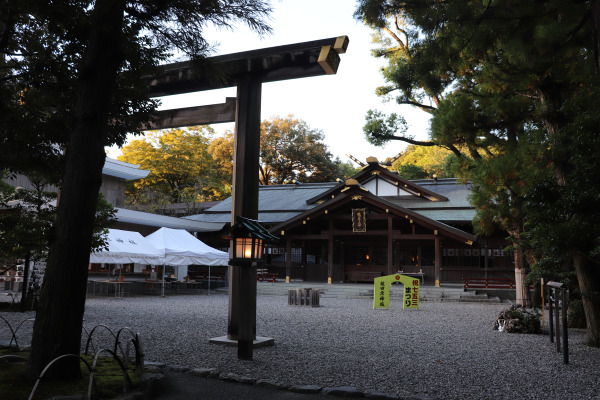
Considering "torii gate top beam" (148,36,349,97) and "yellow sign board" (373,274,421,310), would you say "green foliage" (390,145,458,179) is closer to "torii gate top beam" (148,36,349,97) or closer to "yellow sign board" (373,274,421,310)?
"yellow sign board" (373,274,421,310)

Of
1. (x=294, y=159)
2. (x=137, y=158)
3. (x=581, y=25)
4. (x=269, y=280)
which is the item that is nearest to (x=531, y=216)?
(x=581, y=25)

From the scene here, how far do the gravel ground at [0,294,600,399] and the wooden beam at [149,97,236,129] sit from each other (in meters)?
3.87

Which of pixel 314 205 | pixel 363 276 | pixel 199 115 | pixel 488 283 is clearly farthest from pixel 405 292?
pixel 314 205

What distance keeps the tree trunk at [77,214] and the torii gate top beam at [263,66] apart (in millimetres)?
1451

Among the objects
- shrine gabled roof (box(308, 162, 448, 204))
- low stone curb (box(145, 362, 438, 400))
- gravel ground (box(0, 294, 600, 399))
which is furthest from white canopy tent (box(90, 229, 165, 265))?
low stone curb (box(145, 362, 438, 400))

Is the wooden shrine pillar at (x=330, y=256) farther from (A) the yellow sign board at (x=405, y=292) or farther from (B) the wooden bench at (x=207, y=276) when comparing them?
(A) the yellow sign board at (x=405, y=292)

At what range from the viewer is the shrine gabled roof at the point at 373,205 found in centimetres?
1980

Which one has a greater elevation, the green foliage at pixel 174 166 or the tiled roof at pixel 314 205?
the green foliage at pixel 174 166

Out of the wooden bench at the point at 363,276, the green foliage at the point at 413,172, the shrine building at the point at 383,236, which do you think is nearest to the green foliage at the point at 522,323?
the shrine building at the point at 383,236

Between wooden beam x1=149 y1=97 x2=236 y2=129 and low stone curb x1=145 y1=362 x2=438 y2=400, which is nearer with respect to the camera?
low stone curb x1=145 y1=362 x2=438 y2=400

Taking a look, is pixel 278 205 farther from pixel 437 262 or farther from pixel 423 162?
pixel 423 162

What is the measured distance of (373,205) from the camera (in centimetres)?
2186

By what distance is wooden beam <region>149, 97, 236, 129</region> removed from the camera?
7.94m

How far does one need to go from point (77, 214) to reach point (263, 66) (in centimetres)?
409
